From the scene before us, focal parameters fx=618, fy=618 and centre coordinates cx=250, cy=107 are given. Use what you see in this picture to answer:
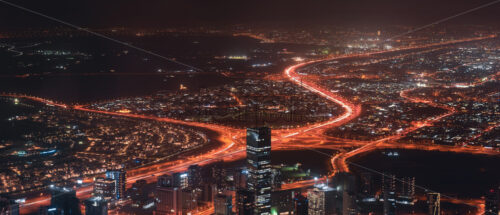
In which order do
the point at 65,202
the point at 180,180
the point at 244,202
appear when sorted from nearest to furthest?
1. the point at 244,202
2. the point at 65,202
3. the point at 180,180

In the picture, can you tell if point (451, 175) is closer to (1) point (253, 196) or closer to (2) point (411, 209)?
(2) point (411, 209)

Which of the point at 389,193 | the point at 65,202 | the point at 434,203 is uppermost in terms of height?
the point at 65,202

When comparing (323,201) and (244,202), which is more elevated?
(244,202)

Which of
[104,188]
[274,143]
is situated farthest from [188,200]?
[274,143]

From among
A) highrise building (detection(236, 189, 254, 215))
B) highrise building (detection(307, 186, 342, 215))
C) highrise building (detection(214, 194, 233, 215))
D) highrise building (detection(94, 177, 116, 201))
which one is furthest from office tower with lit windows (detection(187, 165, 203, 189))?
highrise building (detection(307, 186, 342, 215))

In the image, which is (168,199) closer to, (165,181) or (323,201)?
(165,181)

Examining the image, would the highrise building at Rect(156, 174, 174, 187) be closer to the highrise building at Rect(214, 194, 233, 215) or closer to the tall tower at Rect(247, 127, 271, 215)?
the highrise building at Rect(214, 194, 233, 215)

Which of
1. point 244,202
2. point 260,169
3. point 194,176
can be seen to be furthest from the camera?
point 194,176

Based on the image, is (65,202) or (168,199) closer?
(65,202)
